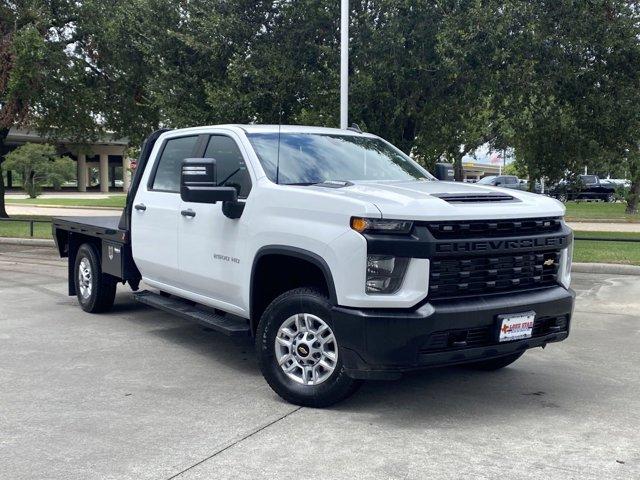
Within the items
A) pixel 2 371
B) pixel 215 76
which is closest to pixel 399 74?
pixel 215 76

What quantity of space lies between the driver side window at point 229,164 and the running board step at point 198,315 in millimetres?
1015

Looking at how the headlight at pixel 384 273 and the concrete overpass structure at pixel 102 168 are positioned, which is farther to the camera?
the concrete overpass structure at pixel 102 168

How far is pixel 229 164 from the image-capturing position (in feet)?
19.9

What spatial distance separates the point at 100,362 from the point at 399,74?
8.79 meters

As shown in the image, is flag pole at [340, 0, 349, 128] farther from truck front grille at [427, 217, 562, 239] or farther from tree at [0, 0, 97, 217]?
tree at [0, 0, 97, 217]

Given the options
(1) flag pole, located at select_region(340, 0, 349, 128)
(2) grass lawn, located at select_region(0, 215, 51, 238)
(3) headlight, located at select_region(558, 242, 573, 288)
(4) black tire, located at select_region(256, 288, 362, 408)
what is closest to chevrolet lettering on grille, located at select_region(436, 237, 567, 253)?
(3) headlight, located at select_region(558, 242, 573, 288)

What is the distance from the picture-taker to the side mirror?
17.5ft

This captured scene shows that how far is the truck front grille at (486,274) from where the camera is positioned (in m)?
4.69

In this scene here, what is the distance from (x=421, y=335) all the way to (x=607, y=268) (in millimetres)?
8493

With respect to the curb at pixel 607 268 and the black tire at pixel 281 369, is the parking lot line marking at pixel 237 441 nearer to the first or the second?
the black tire at pixel 281 369

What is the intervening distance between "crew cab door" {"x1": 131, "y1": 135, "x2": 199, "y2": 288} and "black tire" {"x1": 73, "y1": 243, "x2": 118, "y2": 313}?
1078mm

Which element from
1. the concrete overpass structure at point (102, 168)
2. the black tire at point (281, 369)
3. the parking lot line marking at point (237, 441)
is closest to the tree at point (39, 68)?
the black tire at point (281, 369)

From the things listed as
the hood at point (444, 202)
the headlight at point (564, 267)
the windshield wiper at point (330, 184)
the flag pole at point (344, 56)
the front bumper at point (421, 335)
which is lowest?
the front bumper at point (421, 335)

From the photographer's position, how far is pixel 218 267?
232 inches
